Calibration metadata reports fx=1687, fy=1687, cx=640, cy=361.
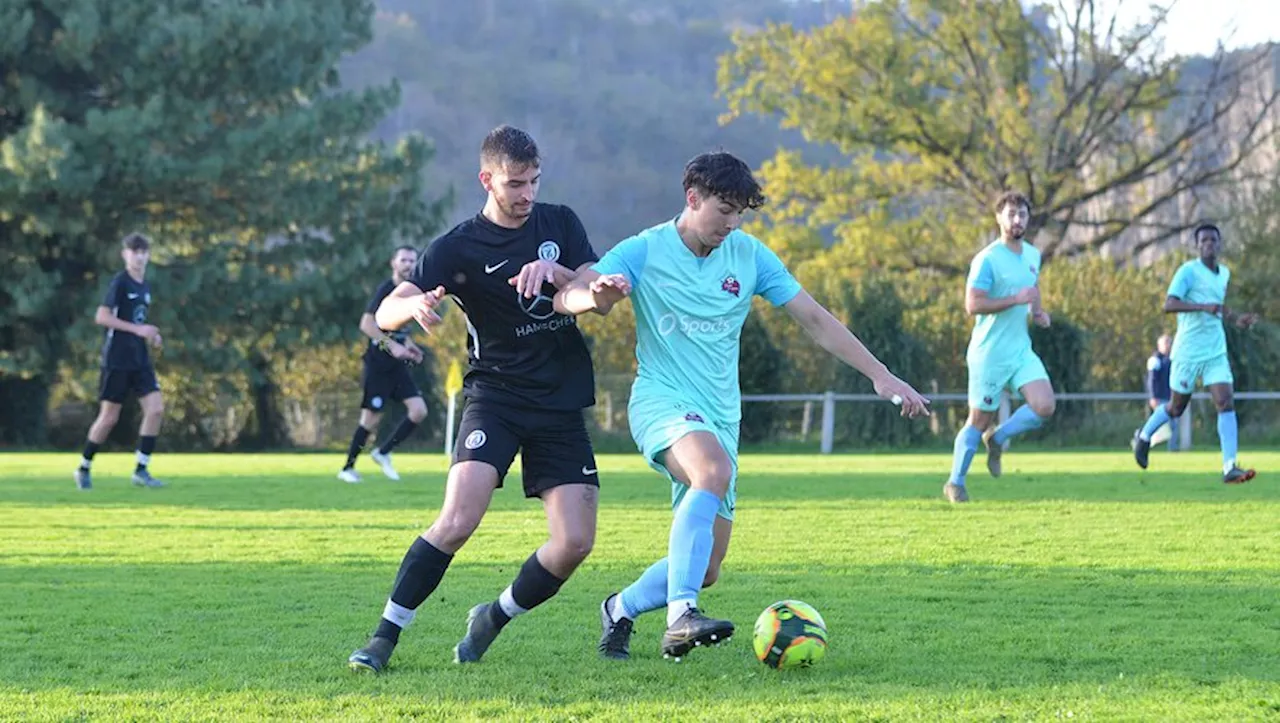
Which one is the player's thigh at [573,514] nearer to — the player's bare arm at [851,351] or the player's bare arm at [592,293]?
the player's bare arm at [592,293]

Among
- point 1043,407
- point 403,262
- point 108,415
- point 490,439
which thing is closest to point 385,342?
point 403,262

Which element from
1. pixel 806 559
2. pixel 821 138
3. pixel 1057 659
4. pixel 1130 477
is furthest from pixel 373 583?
pixel 821 138

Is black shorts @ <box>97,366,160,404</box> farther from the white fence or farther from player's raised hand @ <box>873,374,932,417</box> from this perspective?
the white fence

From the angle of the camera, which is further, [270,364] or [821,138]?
[821,138]

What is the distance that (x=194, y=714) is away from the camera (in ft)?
16.8

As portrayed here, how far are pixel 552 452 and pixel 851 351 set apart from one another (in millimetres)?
1210

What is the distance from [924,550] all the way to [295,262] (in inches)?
1198

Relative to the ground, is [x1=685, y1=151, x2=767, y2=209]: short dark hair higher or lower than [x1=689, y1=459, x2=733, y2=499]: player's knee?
higher

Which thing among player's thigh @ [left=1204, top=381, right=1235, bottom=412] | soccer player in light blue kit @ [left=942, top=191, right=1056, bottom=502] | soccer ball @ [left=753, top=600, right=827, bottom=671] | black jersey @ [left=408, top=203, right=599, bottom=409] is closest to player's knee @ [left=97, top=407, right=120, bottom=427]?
soccer player in light blue kit @ [left=942, top=191, right=1056, bottom=502]

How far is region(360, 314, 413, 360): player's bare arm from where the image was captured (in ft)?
Answer: 50.3

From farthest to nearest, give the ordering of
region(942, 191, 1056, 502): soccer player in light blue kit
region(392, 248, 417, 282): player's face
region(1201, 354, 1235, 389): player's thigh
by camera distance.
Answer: region(392, 248, 417, 282): player's face
region(1201, 354, 1235, 389): player's thigh
region(942, 191, 1056, 502): soccer player in light blue kit

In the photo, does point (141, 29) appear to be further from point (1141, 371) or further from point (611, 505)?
point (611, 505)

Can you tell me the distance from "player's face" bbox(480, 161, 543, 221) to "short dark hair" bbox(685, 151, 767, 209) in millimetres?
563

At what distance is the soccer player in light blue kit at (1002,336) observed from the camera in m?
12.8
